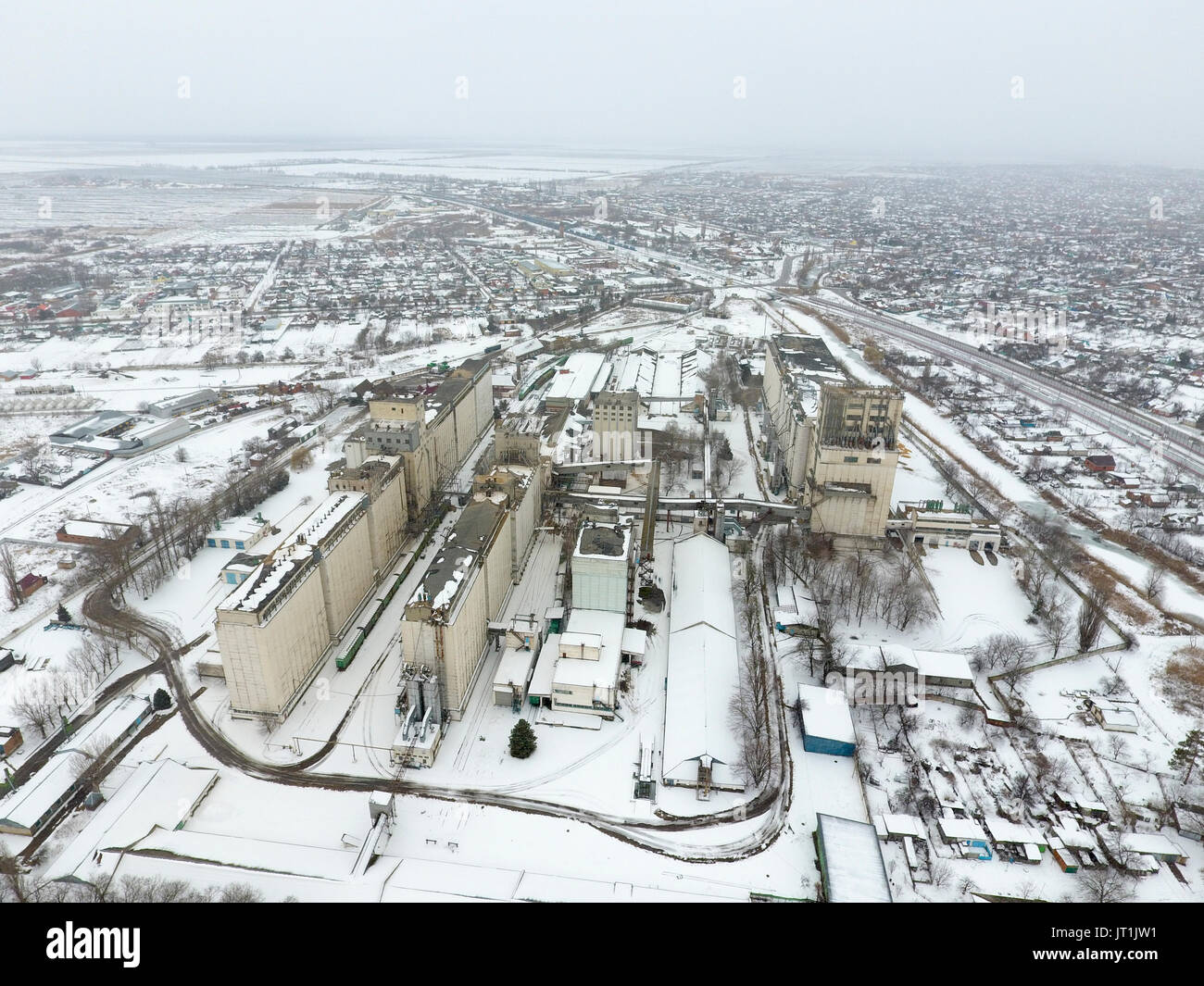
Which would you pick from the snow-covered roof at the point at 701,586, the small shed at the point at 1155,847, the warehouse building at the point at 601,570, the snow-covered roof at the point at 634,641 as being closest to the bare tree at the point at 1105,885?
the small shed at the point at 1155,847

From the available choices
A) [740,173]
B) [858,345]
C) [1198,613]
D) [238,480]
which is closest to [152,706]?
[238,480]

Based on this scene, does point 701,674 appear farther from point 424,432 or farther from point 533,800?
point 424,432

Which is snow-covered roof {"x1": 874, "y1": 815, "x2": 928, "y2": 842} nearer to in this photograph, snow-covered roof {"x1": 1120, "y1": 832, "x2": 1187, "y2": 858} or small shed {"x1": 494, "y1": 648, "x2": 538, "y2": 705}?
snow-covered roof {"x1": 1120, "y1": 832, "x2": 1187, "y2": 858}

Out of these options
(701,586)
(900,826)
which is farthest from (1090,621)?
(701,586)

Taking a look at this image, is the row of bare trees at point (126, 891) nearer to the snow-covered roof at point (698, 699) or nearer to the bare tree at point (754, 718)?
the snow-covered roof at point (698, 699)

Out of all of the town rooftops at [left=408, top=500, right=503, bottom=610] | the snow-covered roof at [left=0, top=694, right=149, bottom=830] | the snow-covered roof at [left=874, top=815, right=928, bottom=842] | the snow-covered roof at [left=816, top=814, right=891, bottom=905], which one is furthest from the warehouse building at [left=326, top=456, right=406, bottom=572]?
the snow-covered roof at [left=874, top=815, right=928, bottom=842]
